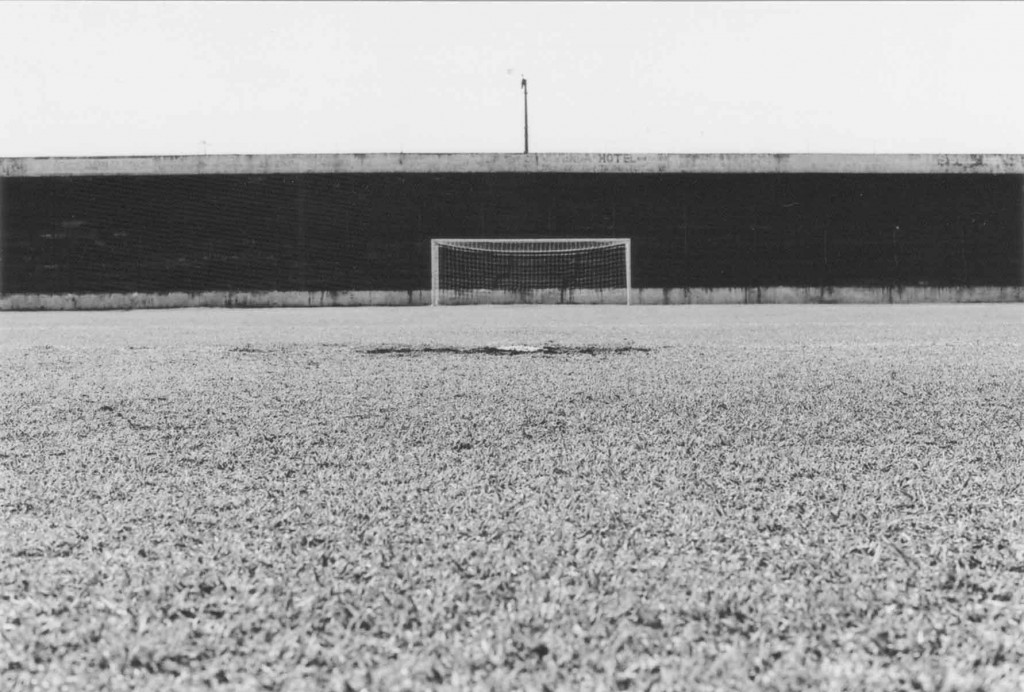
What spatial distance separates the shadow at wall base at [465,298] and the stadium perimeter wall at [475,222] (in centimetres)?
5

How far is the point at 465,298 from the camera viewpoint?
19391 millimetres

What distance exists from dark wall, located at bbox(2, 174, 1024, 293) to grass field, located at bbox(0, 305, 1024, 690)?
16351 mm

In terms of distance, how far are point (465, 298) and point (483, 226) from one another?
174 cm

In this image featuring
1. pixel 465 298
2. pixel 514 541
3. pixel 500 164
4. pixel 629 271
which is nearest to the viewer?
pixel 514 541

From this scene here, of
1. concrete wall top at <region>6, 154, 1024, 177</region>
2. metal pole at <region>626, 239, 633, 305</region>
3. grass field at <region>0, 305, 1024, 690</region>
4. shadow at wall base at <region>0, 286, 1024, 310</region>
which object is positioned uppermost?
concrete wall top at <region>6, 154, 1024, 177</region>

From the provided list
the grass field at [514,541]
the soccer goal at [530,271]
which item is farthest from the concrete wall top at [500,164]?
the grass field at [514,541]

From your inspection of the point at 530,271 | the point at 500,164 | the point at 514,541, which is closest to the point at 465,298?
the point at 530,271

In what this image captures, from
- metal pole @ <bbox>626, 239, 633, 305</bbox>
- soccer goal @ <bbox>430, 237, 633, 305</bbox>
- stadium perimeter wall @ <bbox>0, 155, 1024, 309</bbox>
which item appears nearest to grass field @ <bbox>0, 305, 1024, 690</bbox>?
soccer goal @ <bbox>430, 237, 633, 305</bbox>

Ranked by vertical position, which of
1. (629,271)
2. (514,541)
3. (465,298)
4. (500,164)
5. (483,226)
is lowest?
(514,541)

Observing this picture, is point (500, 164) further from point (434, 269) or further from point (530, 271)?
point (434, 269)

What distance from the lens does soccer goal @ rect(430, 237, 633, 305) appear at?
757 inches

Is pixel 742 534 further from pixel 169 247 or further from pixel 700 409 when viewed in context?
pixel 169 247

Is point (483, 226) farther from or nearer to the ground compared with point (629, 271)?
farther from the ground

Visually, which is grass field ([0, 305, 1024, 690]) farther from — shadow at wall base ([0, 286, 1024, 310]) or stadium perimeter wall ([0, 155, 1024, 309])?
stadium perimeter wall ([0, 155, 1024, 309])
